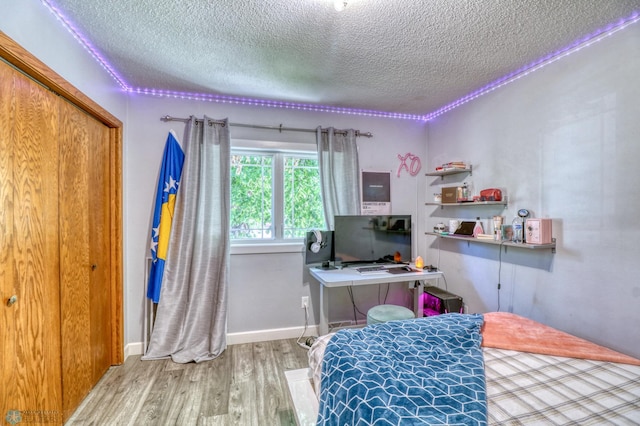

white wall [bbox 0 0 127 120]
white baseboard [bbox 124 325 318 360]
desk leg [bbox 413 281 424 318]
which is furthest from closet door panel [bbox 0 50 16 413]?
desk leg [bbox 413 281 424 318]

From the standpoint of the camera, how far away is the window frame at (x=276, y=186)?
113 inches

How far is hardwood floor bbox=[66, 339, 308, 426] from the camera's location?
181 centimetres

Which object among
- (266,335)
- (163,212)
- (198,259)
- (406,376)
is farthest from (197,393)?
(406,376)

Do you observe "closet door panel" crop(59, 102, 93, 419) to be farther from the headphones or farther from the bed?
the headphones

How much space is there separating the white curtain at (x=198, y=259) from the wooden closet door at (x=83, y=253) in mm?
456

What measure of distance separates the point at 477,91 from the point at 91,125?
3286 mm

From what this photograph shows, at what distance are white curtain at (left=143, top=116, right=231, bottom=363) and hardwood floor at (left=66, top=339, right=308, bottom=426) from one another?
6.8 inches

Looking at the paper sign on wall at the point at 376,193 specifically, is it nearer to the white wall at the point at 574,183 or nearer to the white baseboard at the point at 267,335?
the white wall at the point at 574,183

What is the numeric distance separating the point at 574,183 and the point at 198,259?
119 inches

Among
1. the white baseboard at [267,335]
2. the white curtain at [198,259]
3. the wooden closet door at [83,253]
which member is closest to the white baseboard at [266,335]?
the white baseboard at [267,335]

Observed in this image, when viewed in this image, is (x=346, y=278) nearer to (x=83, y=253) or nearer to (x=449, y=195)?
(x=449, y=195)

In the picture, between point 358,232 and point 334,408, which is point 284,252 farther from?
point 334,408

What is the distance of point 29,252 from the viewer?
1454 millimetres

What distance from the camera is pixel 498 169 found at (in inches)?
96.9
